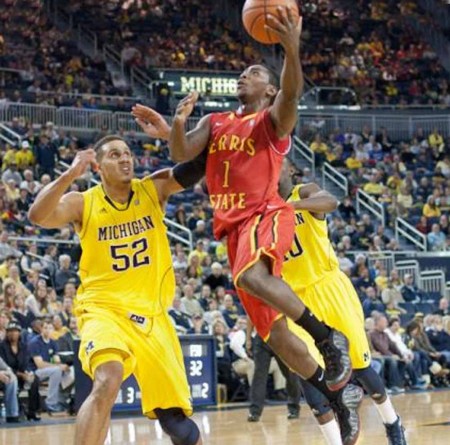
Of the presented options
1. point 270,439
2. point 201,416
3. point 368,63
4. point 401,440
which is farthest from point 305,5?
point 401,440

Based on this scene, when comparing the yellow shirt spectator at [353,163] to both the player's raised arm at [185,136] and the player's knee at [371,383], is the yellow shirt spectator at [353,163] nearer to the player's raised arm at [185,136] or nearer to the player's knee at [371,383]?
the player's knee at [371,383]

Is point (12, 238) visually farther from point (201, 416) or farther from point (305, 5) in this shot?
point (305, 5)

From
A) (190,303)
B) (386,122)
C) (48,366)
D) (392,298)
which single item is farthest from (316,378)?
(386,122)

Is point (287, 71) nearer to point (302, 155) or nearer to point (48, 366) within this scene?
point (48, 366)

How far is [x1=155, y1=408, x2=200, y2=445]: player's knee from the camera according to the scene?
724cm

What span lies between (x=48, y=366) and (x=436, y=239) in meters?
12.8

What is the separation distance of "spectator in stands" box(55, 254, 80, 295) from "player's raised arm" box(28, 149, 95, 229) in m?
9.97

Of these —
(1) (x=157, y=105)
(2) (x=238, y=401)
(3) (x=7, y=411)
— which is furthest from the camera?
(1) (x=157, y=105)

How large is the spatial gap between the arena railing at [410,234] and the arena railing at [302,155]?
2754 mm

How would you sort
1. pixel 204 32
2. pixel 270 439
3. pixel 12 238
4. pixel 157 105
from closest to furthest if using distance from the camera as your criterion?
pixel 270 439 < pixel 12 238 < pixel 157 105 < pixel 204 32

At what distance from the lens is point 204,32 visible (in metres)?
33.4

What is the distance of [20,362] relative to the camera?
14312mm

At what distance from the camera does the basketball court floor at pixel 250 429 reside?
11.1 m

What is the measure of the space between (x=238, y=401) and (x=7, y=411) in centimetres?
441
